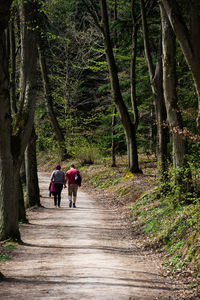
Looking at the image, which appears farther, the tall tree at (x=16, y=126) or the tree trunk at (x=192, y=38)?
the tall tree at (x=16, y=126)

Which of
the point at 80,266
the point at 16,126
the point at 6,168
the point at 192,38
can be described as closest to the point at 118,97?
the point at 16,126

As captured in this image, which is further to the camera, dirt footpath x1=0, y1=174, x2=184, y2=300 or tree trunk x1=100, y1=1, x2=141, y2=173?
tree trunk x1=100, y1=1, x2=141, y2=173

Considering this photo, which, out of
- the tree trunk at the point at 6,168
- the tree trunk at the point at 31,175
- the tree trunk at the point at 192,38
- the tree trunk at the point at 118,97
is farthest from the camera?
the tree trunk at the point at 118,97

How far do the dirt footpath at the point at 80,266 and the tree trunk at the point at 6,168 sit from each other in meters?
0.67

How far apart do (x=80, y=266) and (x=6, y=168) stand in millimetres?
3435

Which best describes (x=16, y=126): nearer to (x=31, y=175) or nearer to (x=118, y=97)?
(x=31, y=175)

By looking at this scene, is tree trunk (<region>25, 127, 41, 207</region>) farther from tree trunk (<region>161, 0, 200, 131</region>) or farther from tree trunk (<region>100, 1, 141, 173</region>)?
tree trunk (<region>161, 0, 200, 131</region>)

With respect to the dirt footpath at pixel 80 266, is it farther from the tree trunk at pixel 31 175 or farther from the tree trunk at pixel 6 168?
the tree trunk at pixel 31 175

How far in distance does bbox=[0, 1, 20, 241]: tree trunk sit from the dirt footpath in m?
0.67

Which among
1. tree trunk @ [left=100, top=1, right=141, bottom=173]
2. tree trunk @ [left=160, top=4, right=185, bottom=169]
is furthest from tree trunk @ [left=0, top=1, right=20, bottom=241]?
tree trunk @ [left=100, top=1, right=141, bottom=173]

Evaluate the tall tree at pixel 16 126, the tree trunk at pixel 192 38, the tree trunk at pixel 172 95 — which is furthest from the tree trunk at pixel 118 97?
the tree trunk at pixel 192 38

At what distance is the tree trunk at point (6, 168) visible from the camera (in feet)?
30.7

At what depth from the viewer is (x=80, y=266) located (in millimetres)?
7793

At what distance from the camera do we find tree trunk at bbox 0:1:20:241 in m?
9.35
